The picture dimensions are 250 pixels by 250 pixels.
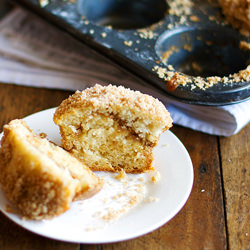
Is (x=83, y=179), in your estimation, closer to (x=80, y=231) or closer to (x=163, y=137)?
(x=80, y=231)

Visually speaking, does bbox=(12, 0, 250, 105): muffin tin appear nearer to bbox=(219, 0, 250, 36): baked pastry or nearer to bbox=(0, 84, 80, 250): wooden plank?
bbox=(219, 0, 250, 36): baked pastry

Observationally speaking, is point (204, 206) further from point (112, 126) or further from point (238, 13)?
point (238, 13)

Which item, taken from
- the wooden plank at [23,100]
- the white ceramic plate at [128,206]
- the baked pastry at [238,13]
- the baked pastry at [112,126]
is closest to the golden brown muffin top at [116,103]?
the baked pastry at [112,126]

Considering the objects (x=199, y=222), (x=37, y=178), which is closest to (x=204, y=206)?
(x=199, y=222)

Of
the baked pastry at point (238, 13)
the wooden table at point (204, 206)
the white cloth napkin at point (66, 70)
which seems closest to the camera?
the wooden table at point (204, 206)

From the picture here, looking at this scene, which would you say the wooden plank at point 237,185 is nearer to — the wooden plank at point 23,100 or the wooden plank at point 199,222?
the wooden plank at point 199,222

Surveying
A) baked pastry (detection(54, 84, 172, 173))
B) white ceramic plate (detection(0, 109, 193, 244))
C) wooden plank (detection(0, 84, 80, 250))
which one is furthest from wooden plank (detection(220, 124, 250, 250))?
wooden plank (detection(0, 84, 80, 250))
